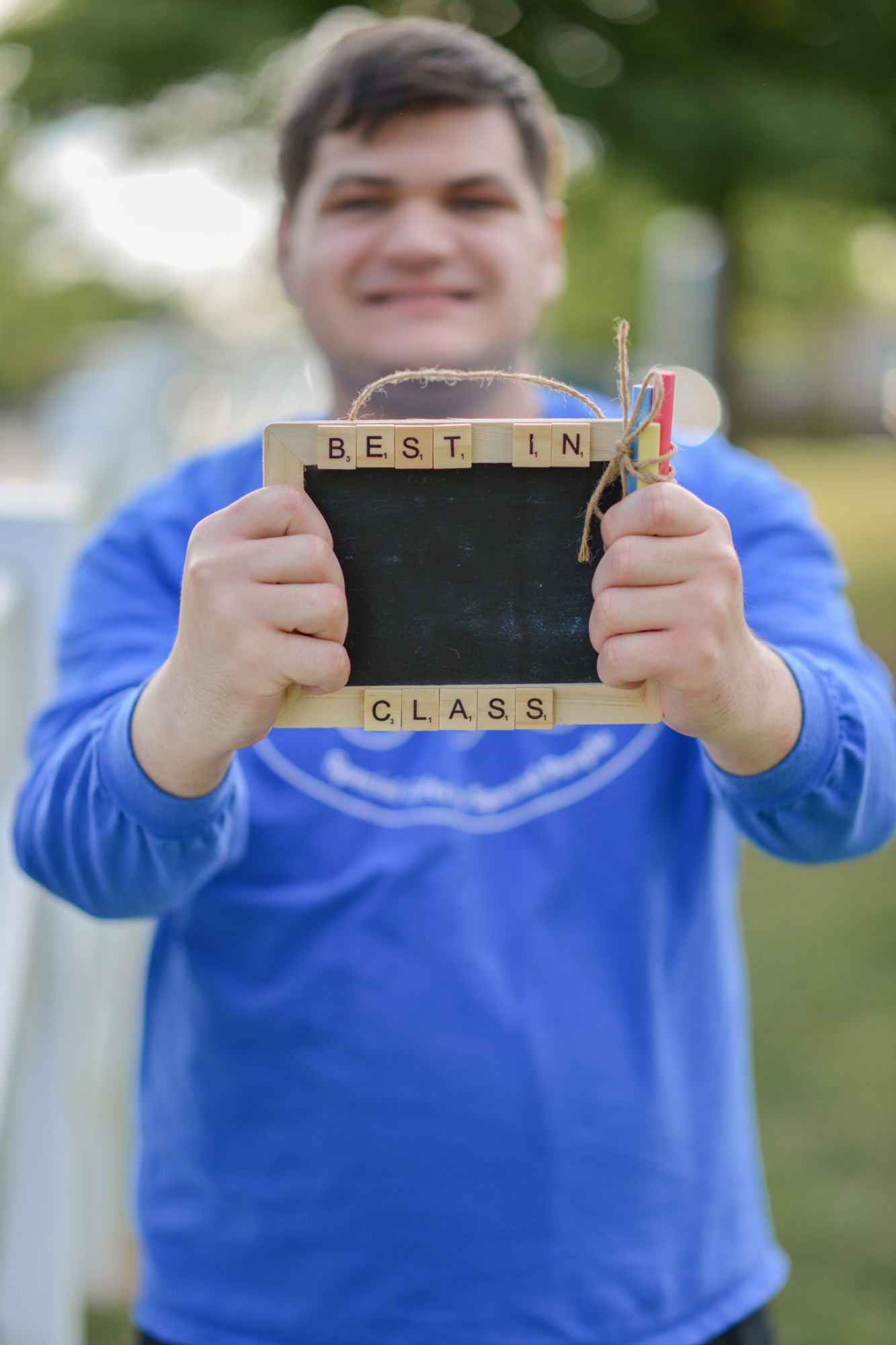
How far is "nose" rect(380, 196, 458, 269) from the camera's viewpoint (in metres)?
1.85

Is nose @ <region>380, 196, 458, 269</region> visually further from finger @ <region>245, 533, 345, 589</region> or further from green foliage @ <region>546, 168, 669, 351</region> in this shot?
green foliage @ <region>546, 168, 669, 351</region>

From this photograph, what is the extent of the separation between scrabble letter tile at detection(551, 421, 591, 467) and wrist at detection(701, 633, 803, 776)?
24cm

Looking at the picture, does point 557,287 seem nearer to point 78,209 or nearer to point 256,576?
point 256,576

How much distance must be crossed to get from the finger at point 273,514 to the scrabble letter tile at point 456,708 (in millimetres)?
187

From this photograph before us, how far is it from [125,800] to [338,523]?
1.33 ft

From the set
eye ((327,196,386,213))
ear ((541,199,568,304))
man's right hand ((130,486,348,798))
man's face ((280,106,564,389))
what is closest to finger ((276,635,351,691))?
man's right hand ((130,486,348,798))

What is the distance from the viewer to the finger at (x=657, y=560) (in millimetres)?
1242

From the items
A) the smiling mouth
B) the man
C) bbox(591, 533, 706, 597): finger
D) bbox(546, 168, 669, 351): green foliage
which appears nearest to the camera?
bbox(591, 533, 706, 597): finger

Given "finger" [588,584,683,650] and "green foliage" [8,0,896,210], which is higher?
"green foliage" [8,0,896,210]

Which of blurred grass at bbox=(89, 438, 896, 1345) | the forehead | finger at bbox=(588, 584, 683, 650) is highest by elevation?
the forehead

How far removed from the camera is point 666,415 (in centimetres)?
128

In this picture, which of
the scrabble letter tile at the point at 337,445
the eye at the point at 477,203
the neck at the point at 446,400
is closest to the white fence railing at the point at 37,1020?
the neck at the point at 446,400

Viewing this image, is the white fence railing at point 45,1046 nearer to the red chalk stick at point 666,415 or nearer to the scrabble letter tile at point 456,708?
the scrabble letter tile at point 456,708

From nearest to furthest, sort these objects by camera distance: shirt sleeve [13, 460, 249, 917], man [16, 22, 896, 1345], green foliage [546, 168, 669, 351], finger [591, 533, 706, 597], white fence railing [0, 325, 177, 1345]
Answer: finger [591, 533, 706, 597] < shirt sleeve [13, 460, 249, 917] < man [16, 22, 896, 1345] < white fence railing [0, 325, 177, 1345] < green foliage [546, 168, 669, 351]
